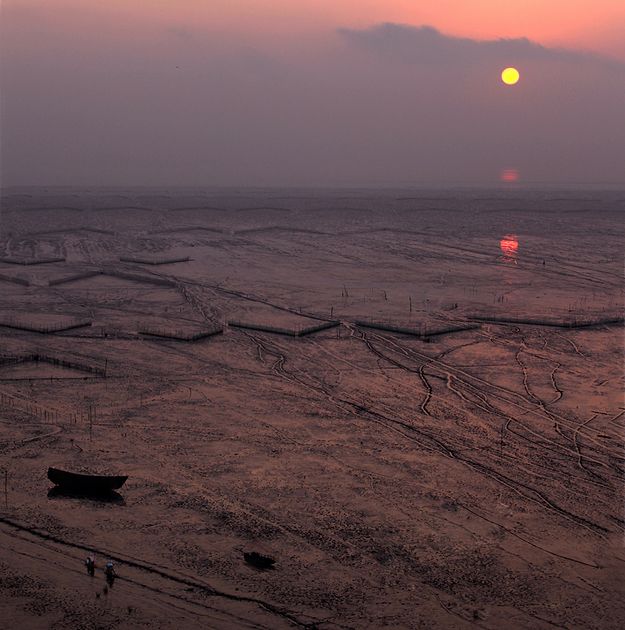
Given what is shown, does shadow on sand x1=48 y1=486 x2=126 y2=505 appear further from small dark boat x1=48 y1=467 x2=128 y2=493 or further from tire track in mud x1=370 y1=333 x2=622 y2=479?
tire track in mud x1=370 y1=333 x2=622 y2=479

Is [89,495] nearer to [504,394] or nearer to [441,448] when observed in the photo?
[441,448]

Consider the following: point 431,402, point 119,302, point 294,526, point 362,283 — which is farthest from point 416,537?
point 362,283

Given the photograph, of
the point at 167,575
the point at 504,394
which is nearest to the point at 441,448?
the point at 504,394

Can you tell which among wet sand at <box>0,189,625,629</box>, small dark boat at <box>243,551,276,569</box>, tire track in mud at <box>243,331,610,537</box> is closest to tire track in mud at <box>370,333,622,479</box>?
wet sand at <box>0,189,625,629</box>

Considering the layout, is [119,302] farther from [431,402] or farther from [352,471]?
[352,471]

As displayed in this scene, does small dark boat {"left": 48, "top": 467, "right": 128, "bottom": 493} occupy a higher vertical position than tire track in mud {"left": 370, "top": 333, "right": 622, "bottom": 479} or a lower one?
lower
